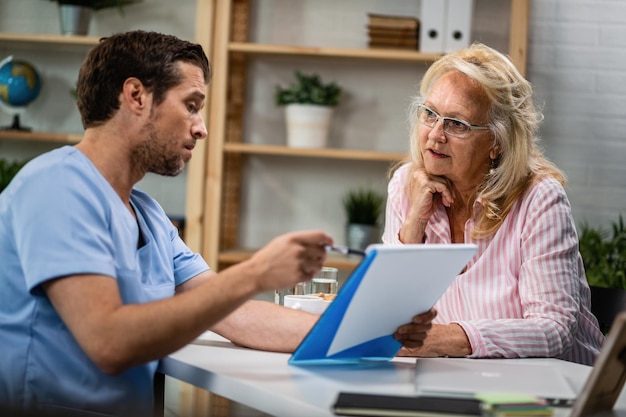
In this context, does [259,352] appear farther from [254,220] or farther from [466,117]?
[254,220]

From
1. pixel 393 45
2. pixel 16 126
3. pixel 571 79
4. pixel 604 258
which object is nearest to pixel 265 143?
pixel 393 45

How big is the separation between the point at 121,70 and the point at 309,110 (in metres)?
2.58

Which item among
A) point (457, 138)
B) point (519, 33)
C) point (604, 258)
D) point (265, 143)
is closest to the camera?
Answer: point (457, 138)

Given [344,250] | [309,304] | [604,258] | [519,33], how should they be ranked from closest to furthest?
[344,250] → [309,304] → [604,258] → [519,33]

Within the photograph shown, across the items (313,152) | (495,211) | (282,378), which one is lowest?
(282,378)

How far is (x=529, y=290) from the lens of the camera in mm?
1928

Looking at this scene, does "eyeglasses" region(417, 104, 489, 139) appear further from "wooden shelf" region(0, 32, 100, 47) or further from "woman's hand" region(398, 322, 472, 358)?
"wooden shelf" region(0, 32, 100, 47)

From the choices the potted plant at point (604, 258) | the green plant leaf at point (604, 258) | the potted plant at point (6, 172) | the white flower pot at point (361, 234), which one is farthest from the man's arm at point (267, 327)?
the potted plant at point (6, 172)

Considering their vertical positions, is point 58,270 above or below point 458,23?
below

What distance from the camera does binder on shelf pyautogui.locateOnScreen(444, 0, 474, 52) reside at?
3.98 m

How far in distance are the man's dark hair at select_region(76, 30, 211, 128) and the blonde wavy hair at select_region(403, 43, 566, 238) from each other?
0.86 meters

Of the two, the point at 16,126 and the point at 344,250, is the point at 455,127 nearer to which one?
the point at 344,250

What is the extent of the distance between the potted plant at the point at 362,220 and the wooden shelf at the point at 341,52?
0.63 m

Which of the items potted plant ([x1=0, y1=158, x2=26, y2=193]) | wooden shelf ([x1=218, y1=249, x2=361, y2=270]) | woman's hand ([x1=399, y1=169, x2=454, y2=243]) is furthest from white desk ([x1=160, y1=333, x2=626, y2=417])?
potted plant ([x1=0, y1=158, x2=26, y2=193])
